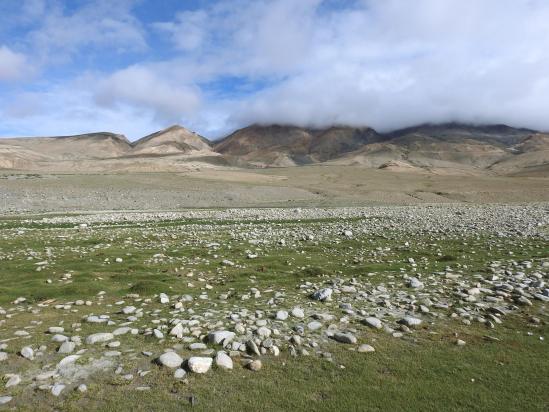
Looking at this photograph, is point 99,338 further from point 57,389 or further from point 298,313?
point 298,313

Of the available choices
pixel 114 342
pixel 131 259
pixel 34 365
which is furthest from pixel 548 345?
pixel 131 259

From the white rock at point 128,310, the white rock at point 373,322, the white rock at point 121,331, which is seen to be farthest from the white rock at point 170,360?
the white rock at point 373,322

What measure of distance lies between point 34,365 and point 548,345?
981 centimetres

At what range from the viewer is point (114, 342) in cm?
905

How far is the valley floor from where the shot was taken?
7.17 meters

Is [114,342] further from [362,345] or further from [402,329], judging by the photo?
[402,329]

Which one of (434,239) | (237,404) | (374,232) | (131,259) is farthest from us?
(374,232)

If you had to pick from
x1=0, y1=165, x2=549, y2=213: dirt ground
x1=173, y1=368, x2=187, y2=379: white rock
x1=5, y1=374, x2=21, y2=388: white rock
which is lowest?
x1=0, y1=165, x2=549, y2=213: dirt ground

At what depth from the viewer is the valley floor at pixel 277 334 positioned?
717 centimetres

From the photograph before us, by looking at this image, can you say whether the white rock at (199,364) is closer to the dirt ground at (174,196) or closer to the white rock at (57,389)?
the white rock at (57,389)

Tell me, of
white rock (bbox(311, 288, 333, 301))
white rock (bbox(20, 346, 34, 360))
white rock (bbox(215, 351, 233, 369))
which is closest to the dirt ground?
white rock (bbox(311, 288, 333, 301))

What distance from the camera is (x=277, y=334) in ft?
30.9

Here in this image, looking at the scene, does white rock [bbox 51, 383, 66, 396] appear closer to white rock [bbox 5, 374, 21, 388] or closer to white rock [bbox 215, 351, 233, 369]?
white rock [bbox 5, 374, 21, 388]

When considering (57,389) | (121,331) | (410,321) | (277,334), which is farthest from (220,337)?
(410,321)
